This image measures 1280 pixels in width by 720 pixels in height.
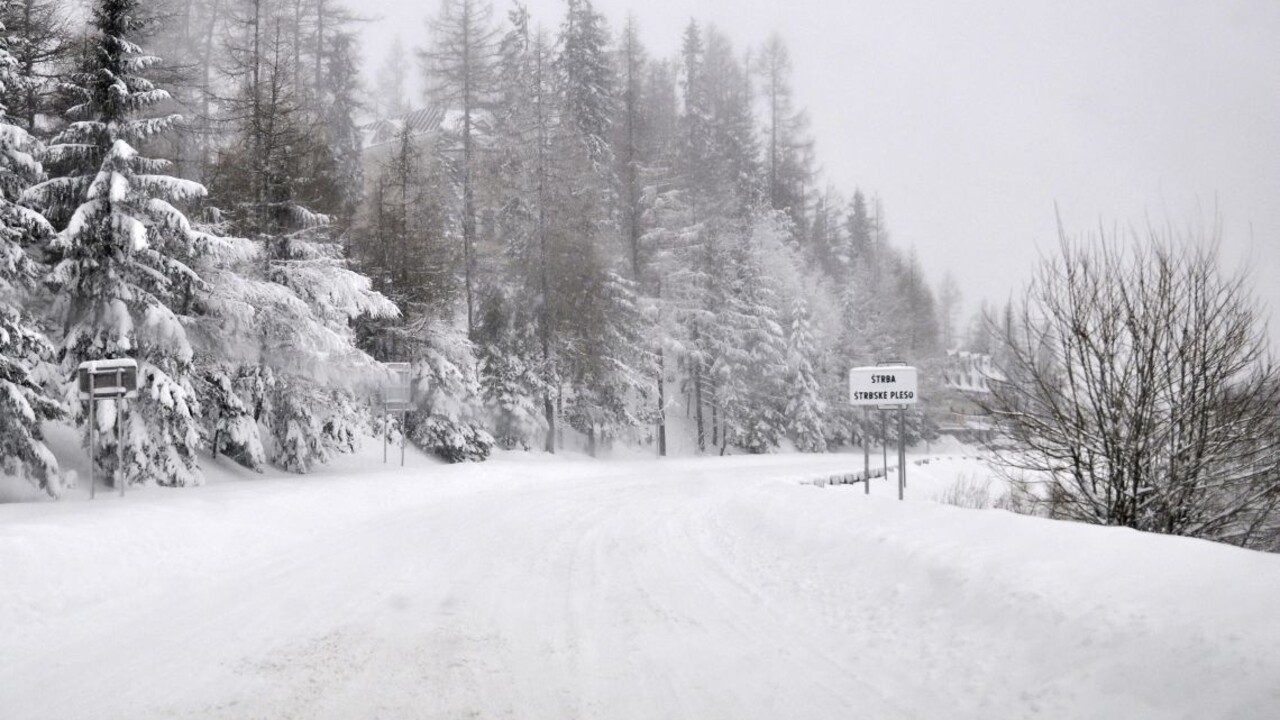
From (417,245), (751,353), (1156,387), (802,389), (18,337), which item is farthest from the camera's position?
(802,389)

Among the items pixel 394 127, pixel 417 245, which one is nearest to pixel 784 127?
pixel 394 127

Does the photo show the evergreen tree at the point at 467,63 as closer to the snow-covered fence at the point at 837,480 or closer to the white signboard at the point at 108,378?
the snow-covered fence at the point at 837,480

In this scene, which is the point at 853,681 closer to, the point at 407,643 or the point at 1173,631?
the point at 1173,631

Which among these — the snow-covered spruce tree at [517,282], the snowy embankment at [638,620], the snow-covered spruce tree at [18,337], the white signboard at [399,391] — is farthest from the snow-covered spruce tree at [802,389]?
the snow-covered spruce tree at [18,337]

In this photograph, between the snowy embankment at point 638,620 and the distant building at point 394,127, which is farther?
the distant building at point 394,127

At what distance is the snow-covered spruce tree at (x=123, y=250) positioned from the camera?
1259cm

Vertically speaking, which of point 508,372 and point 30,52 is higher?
point 30,52

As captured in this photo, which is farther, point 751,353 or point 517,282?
point 751,353

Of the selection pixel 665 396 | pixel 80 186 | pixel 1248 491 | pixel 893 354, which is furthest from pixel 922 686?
pixel 893 354

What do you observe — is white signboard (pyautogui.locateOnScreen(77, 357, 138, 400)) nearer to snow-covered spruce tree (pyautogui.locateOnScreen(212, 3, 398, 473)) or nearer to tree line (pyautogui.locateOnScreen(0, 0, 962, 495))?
tree line (pyautogui.locateOnScreen(0, 0, 962, 495))

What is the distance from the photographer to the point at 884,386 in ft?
45.1

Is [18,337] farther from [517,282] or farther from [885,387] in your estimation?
[517,282]

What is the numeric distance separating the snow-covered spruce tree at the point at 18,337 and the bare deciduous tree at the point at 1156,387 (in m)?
14.4

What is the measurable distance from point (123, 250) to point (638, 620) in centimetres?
1213
